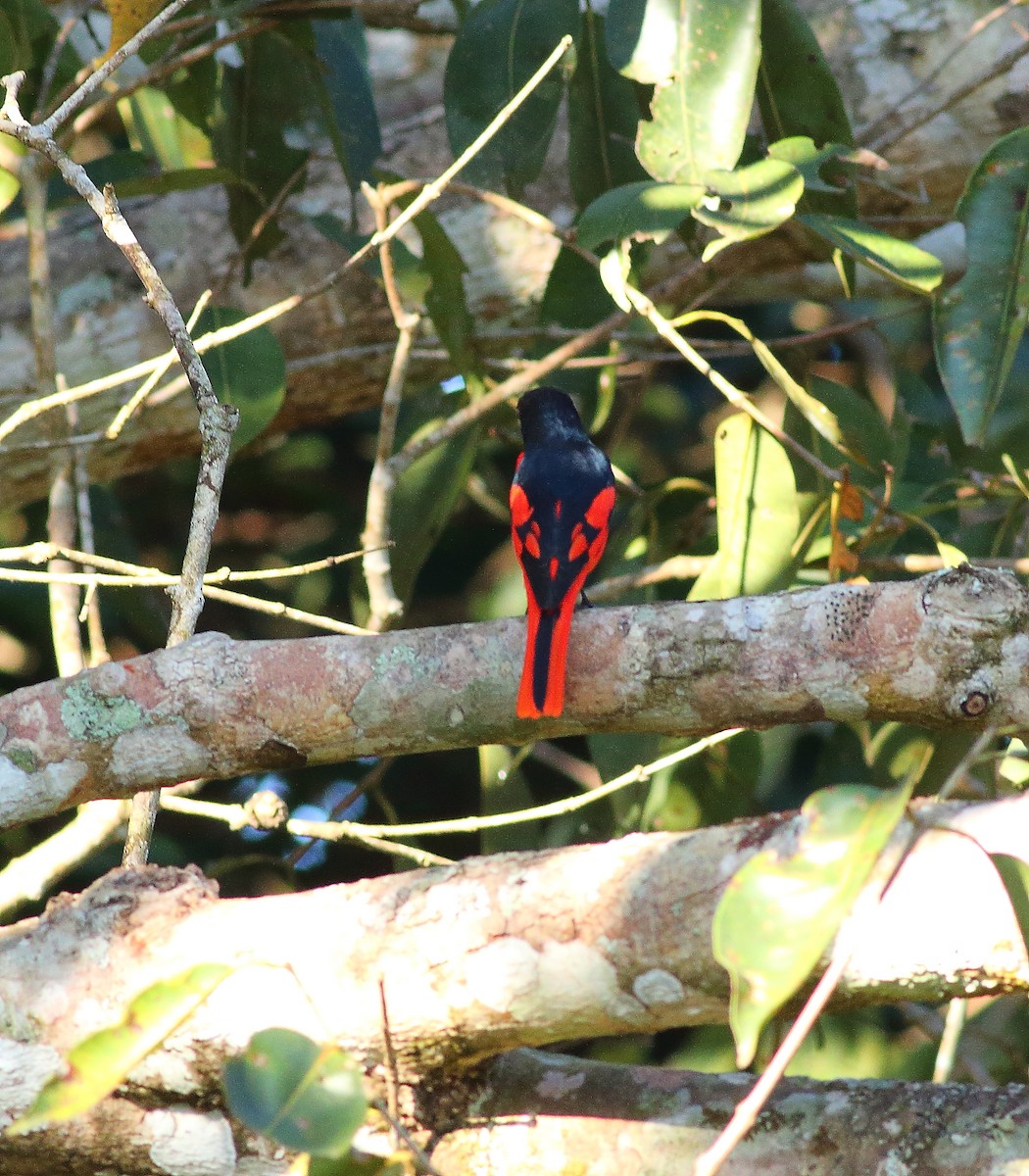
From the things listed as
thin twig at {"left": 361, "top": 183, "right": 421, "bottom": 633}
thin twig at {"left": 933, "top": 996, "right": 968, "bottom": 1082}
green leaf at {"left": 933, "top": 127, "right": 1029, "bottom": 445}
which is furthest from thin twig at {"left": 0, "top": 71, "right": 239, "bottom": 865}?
thin twig at {"left": 933, "top": 996, "right": 968, "bottom": 1082}

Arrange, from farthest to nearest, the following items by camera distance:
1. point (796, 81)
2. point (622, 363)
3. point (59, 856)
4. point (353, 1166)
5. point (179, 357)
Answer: point (622, 363) < point (796, 81) < point (59, 856) < point (179, 357) < point (353, 1166)

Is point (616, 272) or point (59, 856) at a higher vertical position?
point (616, 272)

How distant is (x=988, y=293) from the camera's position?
8.64 feet

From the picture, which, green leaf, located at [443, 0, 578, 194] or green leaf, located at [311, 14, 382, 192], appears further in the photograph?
green leaf, located at [311, 14, 382, 192]

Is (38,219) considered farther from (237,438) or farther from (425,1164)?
(425,1164)

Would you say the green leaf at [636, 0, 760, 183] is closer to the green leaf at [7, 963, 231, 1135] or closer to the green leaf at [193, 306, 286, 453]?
the green leaf at [193, 306, 286, 453]

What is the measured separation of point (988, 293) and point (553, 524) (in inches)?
39.7

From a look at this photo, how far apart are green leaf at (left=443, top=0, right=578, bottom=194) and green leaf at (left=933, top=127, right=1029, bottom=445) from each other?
1100 millimetres

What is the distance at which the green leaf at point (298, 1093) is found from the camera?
123 cm

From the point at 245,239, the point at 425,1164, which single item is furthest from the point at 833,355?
the point at 425,1164

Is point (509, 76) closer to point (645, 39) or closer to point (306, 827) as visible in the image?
point (645, 39)

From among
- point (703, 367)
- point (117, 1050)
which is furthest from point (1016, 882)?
point (703, 367)

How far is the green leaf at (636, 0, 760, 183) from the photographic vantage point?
2.71 meters

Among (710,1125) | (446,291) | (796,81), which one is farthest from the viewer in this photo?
(446,291)
